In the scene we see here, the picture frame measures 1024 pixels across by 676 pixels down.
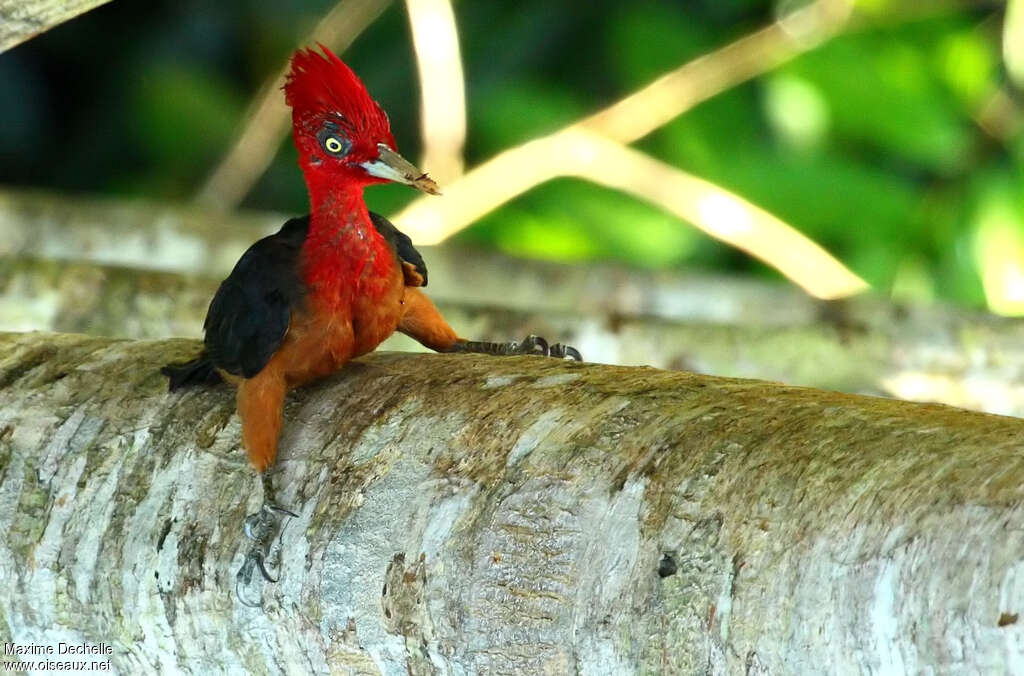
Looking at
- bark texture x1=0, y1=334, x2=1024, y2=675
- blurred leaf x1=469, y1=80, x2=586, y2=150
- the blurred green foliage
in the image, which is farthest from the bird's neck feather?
blurred leaf x1=469, y1=80, x2=586, y2=150

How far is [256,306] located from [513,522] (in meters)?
0.57

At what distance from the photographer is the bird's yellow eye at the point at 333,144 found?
1.50m

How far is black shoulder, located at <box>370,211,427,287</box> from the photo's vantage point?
167 centimetres

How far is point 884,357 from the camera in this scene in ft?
8.43

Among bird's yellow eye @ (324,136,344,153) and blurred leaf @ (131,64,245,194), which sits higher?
blurred leaf @ (131,64,245,194)

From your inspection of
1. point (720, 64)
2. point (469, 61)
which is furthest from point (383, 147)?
point (469, 61)

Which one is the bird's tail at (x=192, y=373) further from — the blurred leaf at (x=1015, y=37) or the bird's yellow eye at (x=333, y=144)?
the blurred leaf at (x=1015, y=37)

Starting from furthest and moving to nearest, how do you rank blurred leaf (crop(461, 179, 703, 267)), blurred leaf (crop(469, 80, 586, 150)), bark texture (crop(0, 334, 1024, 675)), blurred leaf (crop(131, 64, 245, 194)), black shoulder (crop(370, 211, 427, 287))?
blurred leaf (crop(131, 64, 245, 194))
blurred leaf (crop(461, 179, 703, 267))
blurred leaf (crop(469, 80, 586, 150))
black shoulder (crop(370, 211, 427, 287))
bark texture (crop(0, 334, 1024, 675))

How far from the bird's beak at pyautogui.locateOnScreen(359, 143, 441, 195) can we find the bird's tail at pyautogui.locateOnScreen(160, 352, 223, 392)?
0.30 meters

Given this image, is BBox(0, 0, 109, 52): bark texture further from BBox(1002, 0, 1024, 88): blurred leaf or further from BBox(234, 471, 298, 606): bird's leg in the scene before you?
BBox(1002, 0, 1024, 88): blurred leaf

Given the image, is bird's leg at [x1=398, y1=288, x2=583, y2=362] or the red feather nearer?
the red feather

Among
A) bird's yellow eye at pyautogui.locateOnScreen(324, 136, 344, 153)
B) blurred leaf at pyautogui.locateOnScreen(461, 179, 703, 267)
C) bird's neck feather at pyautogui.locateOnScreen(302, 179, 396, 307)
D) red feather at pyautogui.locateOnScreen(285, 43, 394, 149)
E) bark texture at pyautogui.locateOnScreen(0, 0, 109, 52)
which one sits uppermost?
blurred leaf at pyautogui.locateOnScreen(461, 179, 703, 267)

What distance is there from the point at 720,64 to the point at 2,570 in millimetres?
2450

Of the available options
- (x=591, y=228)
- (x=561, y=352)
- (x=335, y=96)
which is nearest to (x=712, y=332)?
(x=561, y=352)
